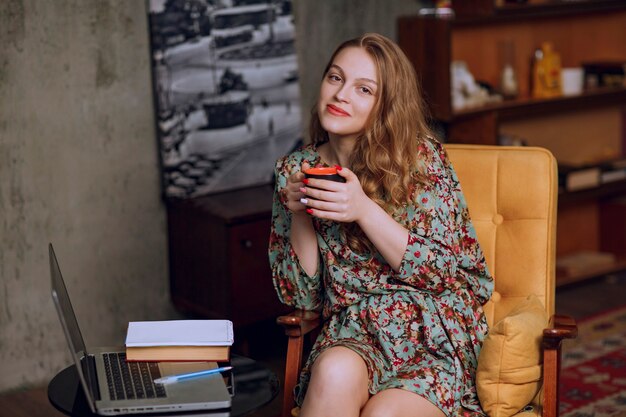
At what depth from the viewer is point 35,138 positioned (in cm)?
340

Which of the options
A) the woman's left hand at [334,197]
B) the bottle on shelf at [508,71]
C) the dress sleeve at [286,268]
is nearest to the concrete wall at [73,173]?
the dress sleeve at [286,268]

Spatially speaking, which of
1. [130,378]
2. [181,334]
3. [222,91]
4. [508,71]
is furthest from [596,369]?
[130,378]

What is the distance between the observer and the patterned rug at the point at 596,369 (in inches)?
130

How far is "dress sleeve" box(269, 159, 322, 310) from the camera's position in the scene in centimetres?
245

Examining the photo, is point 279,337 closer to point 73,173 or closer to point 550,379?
point 73,173

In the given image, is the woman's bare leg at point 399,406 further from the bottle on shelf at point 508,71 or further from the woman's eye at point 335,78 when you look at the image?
the bottle on shelf at point 508,71

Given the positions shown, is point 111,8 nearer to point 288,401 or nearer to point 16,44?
point 16,44

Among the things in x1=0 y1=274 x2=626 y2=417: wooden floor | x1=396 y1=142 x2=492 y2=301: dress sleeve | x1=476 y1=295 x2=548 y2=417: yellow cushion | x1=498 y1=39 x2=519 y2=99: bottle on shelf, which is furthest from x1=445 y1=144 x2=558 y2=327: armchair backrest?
x1=498 y1=39 x2=519 y2=99: bottle on shelf

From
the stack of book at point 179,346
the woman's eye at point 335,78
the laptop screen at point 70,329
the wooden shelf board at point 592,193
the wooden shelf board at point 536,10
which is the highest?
the wooden shelf board at point 536,10

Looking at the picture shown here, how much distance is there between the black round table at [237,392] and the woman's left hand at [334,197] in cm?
38

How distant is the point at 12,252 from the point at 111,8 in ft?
3.10

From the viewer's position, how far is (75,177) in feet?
11.5

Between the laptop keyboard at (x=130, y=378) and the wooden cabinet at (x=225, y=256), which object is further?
the wooden cabinet at (x=225, y=256)

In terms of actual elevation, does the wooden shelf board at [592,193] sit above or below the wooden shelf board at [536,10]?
below
